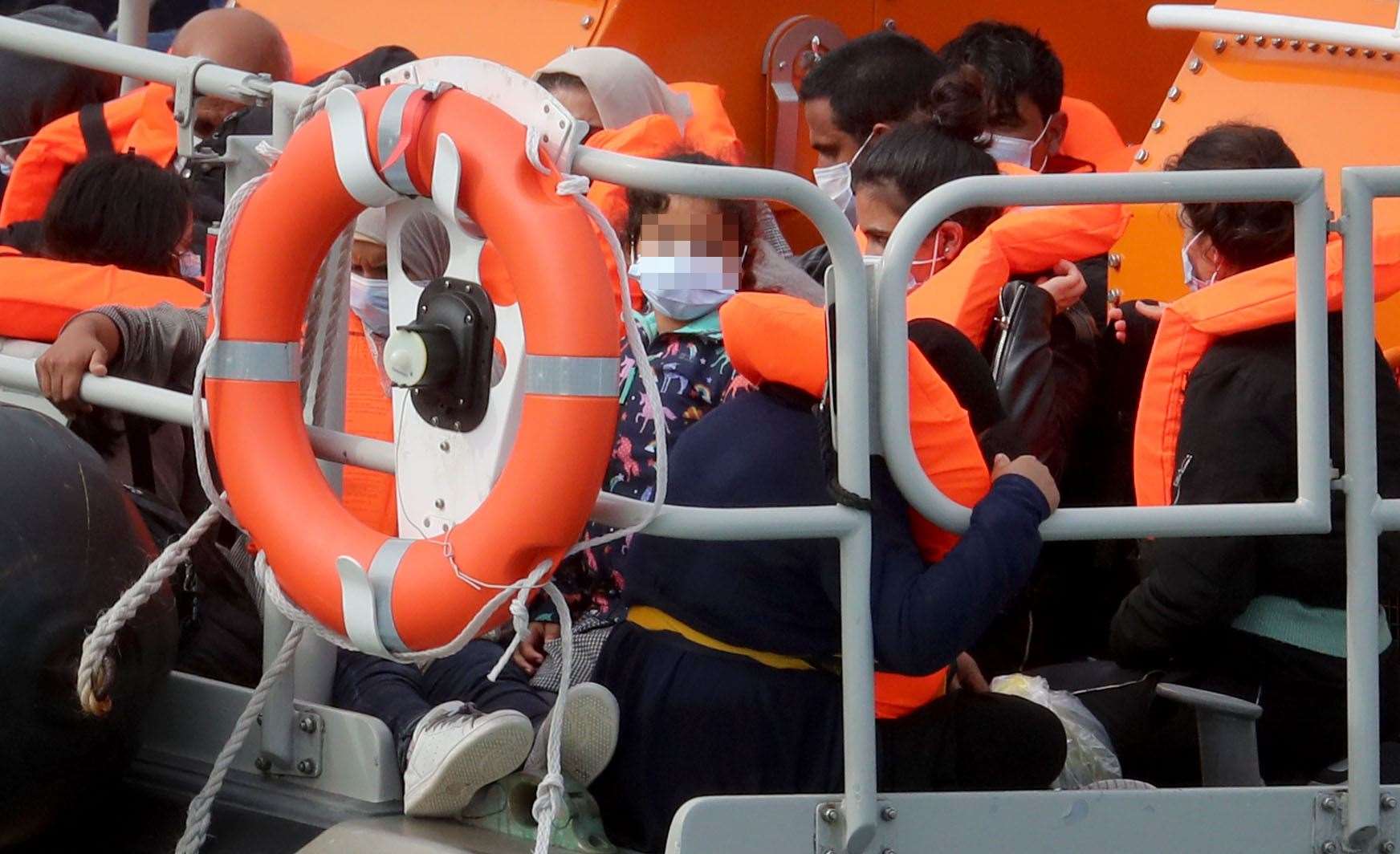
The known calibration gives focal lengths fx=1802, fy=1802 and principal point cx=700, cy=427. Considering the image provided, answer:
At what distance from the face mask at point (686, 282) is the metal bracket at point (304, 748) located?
2.64 feet

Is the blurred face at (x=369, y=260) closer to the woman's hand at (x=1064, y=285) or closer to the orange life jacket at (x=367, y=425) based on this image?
the orange life jacket at (x=367, y=425)

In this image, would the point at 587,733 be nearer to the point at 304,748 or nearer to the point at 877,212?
the point at 304,748

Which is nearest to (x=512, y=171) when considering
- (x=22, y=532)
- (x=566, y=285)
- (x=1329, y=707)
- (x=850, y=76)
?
(x=566, y=285)

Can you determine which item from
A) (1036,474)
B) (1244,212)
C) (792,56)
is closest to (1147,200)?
(1036,474)

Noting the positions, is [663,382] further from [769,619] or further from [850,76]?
[850,76]

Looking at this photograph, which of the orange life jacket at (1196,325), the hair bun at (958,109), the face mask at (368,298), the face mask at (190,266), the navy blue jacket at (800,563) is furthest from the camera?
the face mask at (190,266)

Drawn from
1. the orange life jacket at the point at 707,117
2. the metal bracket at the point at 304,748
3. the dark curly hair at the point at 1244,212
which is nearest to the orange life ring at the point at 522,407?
the metal bracket at the point at 304,748

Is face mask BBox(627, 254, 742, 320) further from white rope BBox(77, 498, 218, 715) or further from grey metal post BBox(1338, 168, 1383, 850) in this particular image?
grey metal post BBox(1338, 168, 1383, 850)

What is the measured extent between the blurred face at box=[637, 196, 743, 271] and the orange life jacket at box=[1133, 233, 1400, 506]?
0.73 m

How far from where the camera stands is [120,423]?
3.15 metres

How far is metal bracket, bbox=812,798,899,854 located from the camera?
231cm

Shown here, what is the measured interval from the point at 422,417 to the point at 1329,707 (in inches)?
58.6

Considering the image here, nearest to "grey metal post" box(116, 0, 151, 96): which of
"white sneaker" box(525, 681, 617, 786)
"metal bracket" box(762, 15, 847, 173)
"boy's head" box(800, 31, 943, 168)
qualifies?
"metal bracket" box(762, 15, 847, 173)

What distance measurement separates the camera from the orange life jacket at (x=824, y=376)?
7.67ft
